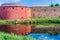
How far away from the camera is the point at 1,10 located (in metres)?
30.8

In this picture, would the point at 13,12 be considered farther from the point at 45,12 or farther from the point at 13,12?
the point at 45,12

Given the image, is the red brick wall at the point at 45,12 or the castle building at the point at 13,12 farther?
the red brick wall at the point at 45,12

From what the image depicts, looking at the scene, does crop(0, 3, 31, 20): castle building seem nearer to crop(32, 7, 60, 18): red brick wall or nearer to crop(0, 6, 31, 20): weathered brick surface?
crop(0, 6, 31, 20): weathered brick surface

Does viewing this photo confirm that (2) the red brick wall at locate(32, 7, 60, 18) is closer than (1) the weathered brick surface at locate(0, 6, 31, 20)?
No

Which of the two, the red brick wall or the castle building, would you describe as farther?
the red brick wall

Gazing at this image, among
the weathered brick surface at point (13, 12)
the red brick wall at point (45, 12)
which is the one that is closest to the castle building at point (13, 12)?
the weathered brick surface at point (13, 12)

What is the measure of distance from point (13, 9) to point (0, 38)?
72.3ft

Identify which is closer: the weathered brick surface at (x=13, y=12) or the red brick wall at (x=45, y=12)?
the weathered brick surface at (x=13, y=12)

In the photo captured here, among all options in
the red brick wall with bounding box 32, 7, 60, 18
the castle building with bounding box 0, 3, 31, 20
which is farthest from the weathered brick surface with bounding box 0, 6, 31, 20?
the red brick wall with bounding box 32, 7, 60, 18

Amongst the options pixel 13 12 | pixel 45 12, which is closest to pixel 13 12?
pixel 13 12

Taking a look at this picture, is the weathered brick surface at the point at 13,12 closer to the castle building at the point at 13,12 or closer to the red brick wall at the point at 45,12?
the castle building at the point at 13,12

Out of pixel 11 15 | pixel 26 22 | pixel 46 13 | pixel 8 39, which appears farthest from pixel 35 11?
pixel 8 39

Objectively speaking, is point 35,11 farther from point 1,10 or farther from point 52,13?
point 1,10

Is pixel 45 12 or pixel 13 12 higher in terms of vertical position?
pixel 13 12
